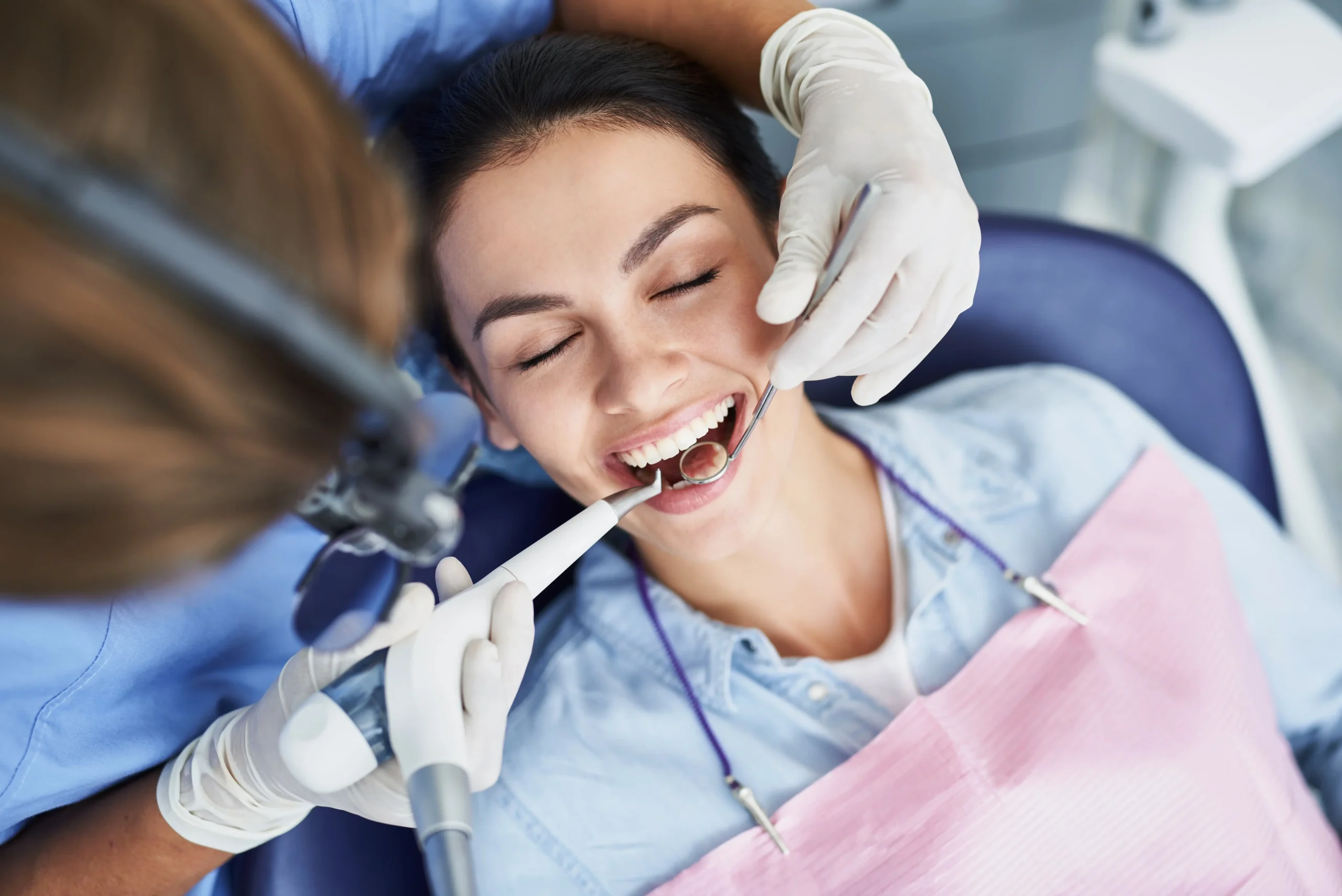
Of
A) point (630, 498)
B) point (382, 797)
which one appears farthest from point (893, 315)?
point (382, 797)

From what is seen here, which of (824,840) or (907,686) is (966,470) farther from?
(824,840)

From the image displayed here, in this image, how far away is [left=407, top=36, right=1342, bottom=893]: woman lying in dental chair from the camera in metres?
0.97

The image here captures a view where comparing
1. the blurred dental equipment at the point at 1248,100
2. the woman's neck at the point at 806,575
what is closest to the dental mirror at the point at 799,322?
the woman's neck at the point at 806,575

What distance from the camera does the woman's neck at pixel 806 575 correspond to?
116cm

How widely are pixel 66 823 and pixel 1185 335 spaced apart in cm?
150

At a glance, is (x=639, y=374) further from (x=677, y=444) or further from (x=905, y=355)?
(x=905, y=355)

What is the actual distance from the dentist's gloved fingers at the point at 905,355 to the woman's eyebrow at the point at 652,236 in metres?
0.25

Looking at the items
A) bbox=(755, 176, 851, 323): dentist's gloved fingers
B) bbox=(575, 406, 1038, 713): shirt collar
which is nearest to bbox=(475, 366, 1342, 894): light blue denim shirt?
bbox=(575, 406, 1038, 713): shirt collar

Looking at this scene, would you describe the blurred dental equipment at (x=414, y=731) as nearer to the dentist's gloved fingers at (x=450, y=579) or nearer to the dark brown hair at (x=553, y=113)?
the dentist's gloved fingers at (x=450, y=579)

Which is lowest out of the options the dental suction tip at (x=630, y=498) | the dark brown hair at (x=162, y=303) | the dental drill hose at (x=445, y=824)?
the dental suction tip at (x=630, y=498)

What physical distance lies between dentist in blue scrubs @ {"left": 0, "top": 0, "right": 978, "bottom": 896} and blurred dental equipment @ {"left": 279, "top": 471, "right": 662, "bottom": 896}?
4.4 inches

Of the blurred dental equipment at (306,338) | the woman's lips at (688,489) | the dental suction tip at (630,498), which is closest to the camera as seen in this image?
the blurred dental equipment at (306,338)

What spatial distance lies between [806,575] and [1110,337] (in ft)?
2.04

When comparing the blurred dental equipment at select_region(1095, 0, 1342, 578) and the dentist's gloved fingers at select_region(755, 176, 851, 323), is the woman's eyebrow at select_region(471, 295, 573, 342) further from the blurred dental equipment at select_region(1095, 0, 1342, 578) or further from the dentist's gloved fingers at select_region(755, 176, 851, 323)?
the blurred dental equipment at select_region(1095, 0, 1342, 578)
